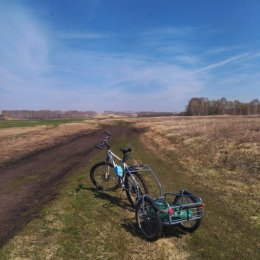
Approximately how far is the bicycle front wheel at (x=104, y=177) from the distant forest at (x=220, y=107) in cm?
16047

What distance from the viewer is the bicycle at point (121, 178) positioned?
9703mm

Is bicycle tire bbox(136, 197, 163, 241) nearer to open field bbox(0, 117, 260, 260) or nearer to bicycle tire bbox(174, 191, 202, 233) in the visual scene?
open field bbox(0, 117, 260, 260)

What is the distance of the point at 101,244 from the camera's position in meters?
7.32

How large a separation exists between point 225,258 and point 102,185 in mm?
5522

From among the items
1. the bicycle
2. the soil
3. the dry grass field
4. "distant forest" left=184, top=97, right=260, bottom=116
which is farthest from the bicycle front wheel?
"distant forest" left=184, top=97, right=260, bottom=116

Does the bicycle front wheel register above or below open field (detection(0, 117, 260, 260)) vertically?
above

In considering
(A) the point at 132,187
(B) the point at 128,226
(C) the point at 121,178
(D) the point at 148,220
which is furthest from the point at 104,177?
(D) the point at 148,220

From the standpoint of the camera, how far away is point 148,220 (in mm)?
7754

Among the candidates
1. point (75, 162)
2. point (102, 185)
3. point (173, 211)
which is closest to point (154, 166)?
point (75, 162)

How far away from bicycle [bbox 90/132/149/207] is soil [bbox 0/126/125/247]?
1.52m

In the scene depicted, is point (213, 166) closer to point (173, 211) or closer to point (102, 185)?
point (102, 185)

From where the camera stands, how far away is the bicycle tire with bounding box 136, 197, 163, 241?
7381 millimetres

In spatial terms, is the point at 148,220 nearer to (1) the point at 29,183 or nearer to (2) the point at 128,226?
(2) the point at 128,226

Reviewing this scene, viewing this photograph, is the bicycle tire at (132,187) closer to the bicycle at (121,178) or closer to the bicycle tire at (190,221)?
the bicycle at (121,178)
